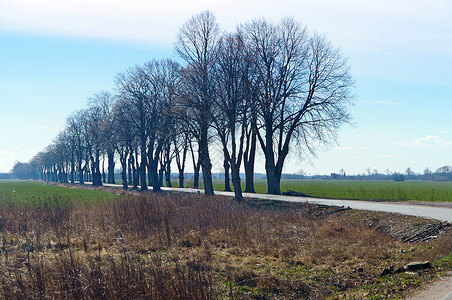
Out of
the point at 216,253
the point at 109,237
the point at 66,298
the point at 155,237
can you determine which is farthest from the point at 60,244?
the point at 66,298

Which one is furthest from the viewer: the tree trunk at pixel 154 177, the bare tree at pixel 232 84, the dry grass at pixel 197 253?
the tree trunk at pixel 154 177

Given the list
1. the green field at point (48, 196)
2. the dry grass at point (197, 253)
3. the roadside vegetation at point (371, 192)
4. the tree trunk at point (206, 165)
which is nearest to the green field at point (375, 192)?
the roadside vegetation at point (371, 192)

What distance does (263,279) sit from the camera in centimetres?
1007

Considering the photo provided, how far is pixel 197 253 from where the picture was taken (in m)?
11.1

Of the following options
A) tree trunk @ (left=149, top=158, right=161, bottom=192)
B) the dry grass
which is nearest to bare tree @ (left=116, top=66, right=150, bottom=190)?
tree trunk @ (left=149, top=158, right=161, bottom=192)

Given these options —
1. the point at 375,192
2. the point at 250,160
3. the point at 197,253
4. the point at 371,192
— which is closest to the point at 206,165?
the point at 250,160

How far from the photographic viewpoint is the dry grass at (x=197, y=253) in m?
→ 8.48

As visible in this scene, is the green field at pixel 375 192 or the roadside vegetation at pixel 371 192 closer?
the roadside vegetation at pixel 371 192

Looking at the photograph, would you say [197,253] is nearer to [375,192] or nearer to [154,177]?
[375,192]

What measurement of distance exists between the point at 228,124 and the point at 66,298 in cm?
2335

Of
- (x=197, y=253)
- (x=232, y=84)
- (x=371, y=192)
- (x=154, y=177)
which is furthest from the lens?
(x=154, y=177)

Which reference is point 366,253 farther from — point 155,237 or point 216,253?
point 155,237

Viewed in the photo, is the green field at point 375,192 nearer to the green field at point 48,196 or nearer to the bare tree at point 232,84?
the bare tree at point 232,84

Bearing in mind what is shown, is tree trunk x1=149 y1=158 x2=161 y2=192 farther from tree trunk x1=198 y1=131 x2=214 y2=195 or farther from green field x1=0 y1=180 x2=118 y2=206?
tree trunk x1=198 y1=131 x2=214 y2=195
